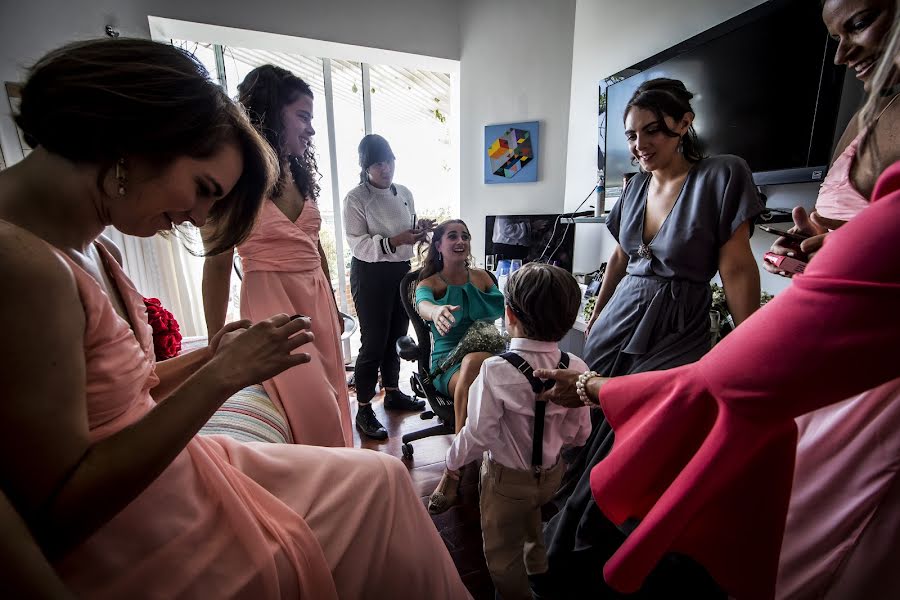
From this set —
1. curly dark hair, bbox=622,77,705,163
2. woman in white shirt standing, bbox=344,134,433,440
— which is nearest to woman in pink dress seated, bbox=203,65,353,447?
woman in white shirt standing, bbox=344,134,433,440

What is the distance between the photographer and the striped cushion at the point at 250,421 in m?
1.12

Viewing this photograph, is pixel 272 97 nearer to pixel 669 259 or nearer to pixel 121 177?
pixel 121 177

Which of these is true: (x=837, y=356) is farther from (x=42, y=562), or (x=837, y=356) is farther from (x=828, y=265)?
(x=42, y=562)

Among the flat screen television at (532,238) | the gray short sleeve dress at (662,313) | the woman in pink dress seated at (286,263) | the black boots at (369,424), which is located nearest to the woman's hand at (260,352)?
the woman in pink dress seated at (286,263)

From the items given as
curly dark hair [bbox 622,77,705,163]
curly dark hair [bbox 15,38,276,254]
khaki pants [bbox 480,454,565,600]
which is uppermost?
curly dark hair [bbox 622,77,705,163]

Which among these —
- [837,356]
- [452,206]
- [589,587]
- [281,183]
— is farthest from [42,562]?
[452,206]

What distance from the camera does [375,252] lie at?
8.20 feet

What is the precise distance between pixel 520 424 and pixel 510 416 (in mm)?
37

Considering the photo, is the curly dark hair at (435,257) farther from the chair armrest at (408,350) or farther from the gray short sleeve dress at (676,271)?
the gray short sleeve dress at (676,271)

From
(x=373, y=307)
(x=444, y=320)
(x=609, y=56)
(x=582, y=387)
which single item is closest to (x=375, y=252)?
(x=373, y=307)

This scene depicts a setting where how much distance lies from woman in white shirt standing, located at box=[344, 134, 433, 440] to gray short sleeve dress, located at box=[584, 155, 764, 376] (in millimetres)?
1333

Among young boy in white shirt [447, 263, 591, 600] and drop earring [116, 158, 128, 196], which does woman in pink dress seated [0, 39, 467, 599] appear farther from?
young boy in white shirt [447, 263, 591, 600]

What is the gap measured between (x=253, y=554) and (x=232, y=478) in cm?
15

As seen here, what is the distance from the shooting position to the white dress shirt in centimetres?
113
